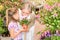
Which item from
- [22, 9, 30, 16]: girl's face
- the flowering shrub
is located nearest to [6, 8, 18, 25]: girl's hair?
[22, 9, 30, 16]: girl's face

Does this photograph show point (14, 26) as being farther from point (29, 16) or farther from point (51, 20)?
point (51, 20)

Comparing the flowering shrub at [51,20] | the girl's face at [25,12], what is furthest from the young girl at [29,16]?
the flowering shrub at [51,20]

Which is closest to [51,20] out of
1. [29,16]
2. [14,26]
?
[29,16]

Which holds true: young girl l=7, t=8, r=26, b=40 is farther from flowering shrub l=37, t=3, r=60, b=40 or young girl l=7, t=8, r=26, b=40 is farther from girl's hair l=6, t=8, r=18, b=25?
flowering shrub l=37, t=3, r=60, b=40

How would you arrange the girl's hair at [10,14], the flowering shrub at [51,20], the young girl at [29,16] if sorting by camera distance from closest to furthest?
the flowering shrub at [51,20]
the young girl at [29,16]
the girl's hair at [10,14]

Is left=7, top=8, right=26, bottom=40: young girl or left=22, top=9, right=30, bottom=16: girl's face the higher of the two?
left=22, top=9, right=30, bottom=16: girl's face

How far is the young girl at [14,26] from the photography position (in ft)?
8.36

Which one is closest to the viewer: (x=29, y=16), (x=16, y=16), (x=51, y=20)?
(x=51, y=20)

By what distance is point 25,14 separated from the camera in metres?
2.56

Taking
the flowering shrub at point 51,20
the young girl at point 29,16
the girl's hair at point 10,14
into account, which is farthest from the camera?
the girl's hair at point 10,14

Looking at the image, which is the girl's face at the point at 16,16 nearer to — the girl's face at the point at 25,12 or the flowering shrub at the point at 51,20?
the girl's face at the point at 25,12

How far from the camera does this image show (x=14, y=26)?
257cm

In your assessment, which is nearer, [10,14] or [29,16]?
[29,16]

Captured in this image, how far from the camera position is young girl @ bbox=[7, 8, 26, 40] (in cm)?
255
